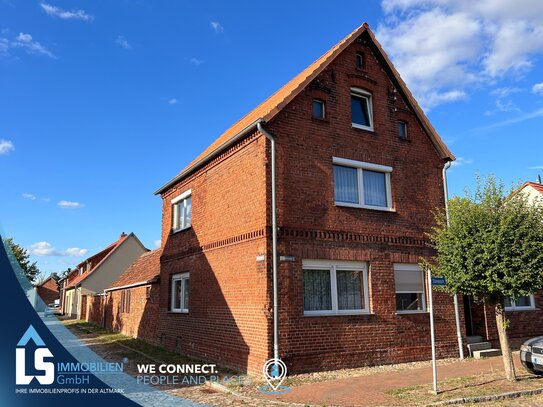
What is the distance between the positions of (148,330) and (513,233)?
14820 mm

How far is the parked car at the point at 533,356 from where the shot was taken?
33.7ft

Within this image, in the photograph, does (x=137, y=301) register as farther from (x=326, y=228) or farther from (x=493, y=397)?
(x=493, y=397)

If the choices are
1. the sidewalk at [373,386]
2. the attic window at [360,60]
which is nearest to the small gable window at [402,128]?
the attic window at [360,60]

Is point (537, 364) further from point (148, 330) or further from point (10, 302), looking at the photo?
point (148, 330)

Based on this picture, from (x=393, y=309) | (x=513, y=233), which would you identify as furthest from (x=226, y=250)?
(x=513, y=233)

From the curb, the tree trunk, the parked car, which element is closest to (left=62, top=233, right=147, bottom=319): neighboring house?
the tree trunk

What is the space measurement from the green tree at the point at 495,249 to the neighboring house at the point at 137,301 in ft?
40.9

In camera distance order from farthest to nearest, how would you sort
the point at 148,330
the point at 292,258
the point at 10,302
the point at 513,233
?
the point at 148,330, the point at 292,258, the point at 513,233, the point at 10,302

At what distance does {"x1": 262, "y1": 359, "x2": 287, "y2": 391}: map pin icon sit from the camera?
10.5m

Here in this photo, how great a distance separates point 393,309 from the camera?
513 inches

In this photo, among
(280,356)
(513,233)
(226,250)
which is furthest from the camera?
(226,250)

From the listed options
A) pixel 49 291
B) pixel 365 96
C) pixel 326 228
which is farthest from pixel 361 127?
pixel 49 291

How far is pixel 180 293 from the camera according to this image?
55.6 feet

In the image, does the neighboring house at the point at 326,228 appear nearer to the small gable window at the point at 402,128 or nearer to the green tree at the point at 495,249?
the small gable window at the point at 402,128
